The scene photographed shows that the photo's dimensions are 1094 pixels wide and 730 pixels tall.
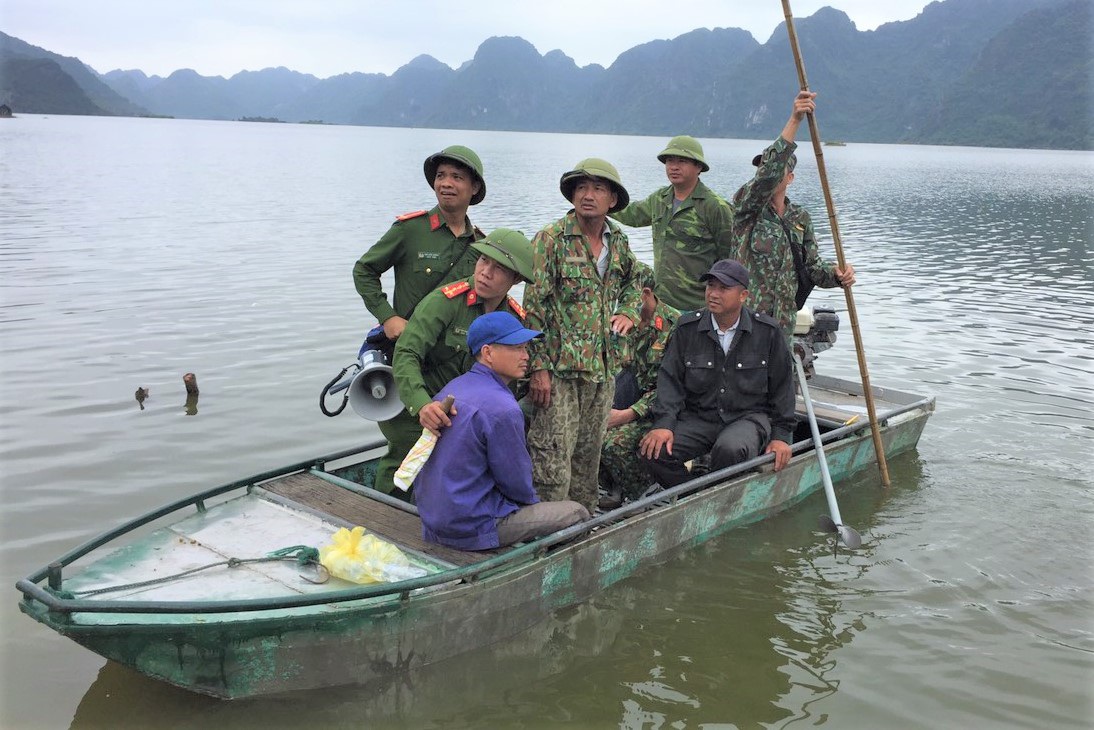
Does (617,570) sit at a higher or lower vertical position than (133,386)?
lower

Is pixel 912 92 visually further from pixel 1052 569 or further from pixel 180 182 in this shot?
pixel 1052 569

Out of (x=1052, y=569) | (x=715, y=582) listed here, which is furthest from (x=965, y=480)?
(x=715, y=582)

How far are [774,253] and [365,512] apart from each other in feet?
13.5

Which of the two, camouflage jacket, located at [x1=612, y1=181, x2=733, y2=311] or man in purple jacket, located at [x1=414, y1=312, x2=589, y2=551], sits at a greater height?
camouflage jacket, located at [x1=612, y1=181, x2=733, y2=311]

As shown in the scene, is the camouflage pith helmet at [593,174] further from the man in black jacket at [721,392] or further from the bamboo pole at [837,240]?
the bamboo pole at [837,240]

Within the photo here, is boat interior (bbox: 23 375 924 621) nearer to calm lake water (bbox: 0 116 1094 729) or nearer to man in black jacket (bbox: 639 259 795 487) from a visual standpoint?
man in black jacket (bbox: 639 259 795 487)

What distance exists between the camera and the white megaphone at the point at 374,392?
569 cm

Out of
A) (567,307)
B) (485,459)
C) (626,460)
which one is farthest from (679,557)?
(485,459)

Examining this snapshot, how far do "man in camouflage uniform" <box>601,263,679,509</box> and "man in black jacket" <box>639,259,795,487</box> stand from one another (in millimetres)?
234

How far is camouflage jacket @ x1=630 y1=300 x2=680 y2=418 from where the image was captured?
7109 millimetres

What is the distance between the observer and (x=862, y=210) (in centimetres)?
3447

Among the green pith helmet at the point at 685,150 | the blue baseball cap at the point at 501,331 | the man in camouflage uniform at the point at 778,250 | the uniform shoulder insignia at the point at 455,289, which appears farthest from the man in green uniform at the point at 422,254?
the man in camouflage uniform at the point at 778,250

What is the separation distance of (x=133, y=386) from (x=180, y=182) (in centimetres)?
2678

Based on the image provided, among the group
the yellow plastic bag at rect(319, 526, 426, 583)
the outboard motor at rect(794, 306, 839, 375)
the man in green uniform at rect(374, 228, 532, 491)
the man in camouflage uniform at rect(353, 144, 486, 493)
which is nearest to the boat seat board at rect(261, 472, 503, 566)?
the yellow plastic bag at rect(319, 526, 426, 583)
